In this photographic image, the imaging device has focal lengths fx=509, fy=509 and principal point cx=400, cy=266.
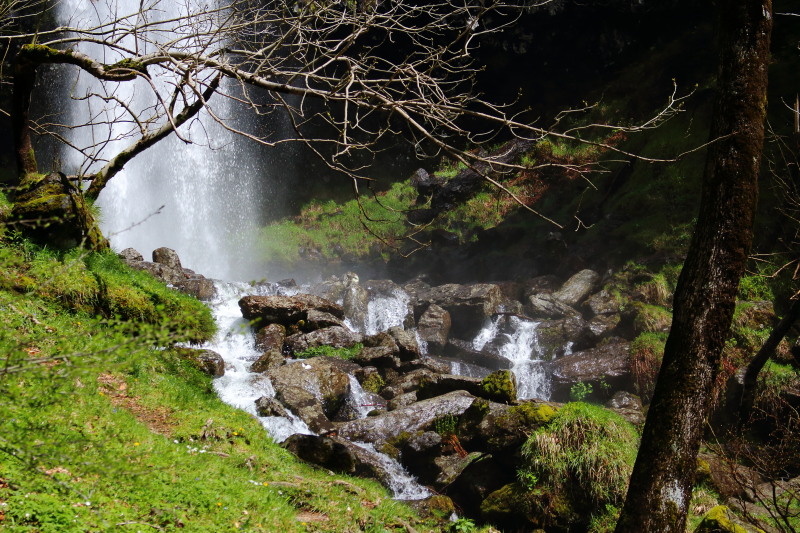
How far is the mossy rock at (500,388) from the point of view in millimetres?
8328

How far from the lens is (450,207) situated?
69.9 ft

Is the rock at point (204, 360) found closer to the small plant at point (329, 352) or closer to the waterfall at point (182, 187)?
the small plant at point (329, 352)

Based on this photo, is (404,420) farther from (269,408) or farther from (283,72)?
(283,72)

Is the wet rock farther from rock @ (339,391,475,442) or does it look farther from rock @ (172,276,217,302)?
rock @ (172,276,217,302)

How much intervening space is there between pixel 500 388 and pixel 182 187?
19.4m

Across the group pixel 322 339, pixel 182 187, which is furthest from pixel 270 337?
pixel 182 187

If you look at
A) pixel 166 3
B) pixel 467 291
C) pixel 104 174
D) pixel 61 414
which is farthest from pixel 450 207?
pixel 61 414

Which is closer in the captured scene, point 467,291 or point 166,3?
point 467,291

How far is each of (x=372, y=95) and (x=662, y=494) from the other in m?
3.72

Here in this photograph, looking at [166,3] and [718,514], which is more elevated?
[166,3]

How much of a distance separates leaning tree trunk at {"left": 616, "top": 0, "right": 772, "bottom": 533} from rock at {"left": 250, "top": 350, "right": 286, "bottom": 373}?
7.64 metres

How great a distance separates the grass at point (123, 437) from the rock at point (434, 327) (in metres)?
7.89

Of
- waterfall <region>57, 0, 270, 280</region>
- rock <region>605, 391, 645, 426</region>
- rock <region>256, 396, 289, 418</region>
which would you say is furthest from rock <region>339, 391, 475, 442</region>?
waterfall <region>57, 0, 270, 280</region>

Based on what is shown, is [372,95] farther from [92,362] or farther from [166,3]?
[166,3]
